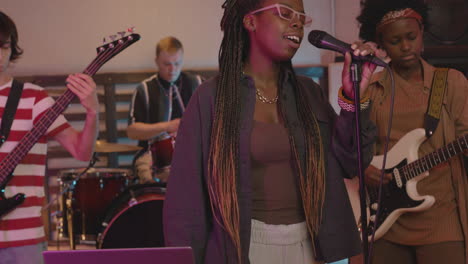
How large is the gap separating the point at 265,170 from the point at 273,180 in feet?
0.15

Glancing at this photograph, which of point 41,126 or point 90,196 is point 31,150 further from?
point 90,196

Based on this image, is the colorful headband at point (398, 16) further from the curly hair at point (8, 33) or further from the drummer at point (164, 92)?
the drummer at point (164, 92)

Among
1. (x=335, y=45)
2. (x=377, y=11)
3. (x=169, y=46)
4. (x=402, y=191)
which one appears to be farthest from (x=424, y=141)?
(x=169, y=46)

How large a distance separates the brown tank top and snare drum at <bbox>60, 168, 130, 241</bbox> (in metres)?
3.26

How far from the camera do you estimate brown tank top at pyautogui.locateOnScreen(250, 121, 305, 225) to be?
2.50 meters

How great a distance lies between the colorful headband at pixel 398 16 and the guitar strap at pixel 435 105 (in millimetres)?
359

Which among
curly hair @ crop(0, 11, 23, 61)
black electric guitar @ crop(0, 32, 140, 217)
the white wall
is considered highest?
the white wall

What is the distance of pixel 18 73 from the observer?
22.8ft

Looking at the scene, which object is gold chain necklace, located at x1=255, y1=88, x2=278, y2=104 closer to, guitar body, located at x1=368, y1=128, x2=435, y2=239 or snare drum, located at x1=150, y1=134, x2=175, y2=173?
guitar body, located at x1=368, y1=128, x2=435, y2=239

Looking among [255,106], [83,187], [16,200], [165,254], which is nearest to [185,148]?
[255,106]

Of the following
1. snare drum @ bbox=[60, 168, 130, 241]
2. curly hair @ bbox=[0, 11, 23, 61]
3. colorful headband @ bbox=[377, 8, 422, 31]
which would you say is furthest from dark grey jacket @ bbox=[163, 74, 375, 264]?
snare drum @ bbox=[60, 168, 130, 241]

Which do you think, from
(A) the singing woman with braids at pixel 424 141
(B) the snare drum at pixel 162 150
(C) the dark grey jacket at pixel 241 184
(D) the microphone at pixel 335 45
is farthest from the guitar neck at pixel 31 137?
(B) the snare drum at pixel 162 150

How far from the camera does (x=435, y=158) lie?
341cm

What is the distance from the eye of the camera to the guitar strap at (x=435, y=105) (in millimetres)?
3396
